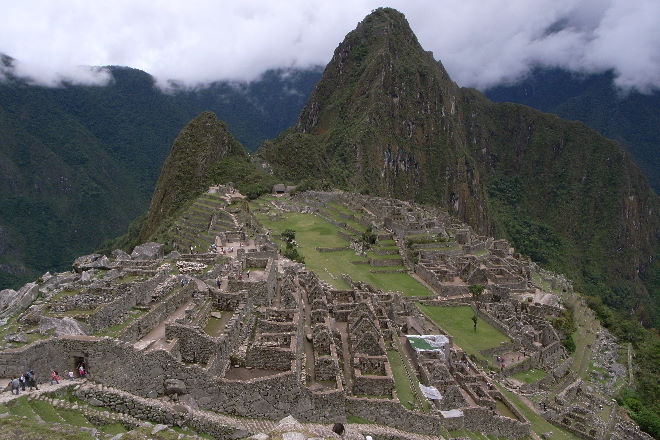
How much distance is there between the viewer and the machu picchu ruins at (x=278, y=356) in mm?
12547

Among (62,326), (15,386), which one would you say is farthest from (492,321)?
(15,386)

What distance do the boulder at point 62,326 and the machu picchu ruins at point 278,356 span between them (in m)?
0.03

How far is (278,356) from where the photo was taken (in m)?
14.6

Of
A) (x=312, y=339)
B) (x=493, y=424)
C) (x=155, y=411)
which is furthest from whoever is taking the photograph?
(x=493, y=424)

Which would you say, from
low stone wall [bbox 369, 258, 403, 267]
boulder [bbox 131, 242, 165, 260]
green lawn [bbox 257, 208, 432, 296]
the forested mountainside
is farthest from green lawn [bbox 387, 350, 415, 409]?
the forested mountainside

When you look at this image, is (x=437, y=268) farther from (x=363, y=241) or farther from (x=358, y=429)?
(x=358, y=429)

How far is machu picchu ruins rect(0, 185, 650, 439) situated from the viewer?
41.2 feet

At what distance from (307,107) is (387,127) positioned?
119 feet

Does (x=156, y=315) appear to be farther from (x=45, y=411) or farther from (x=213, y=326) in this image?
(x=45, y=411)

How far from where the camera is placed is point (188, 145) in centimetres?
9731

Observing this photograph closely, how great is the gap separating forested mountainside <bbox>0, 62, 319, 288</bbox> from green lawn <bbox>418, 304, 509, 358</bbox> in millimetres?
44581

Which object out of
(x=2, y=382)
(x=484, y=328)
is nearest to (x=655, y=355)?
(x=484, y=328)

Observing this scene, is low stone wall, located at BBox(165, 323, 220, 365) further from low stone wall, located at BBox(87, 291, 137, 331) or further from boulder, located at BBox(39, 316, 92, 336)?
boulder, located at BBox(39, 316, 92, 336)

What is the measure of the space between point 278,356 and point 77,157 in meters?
105
